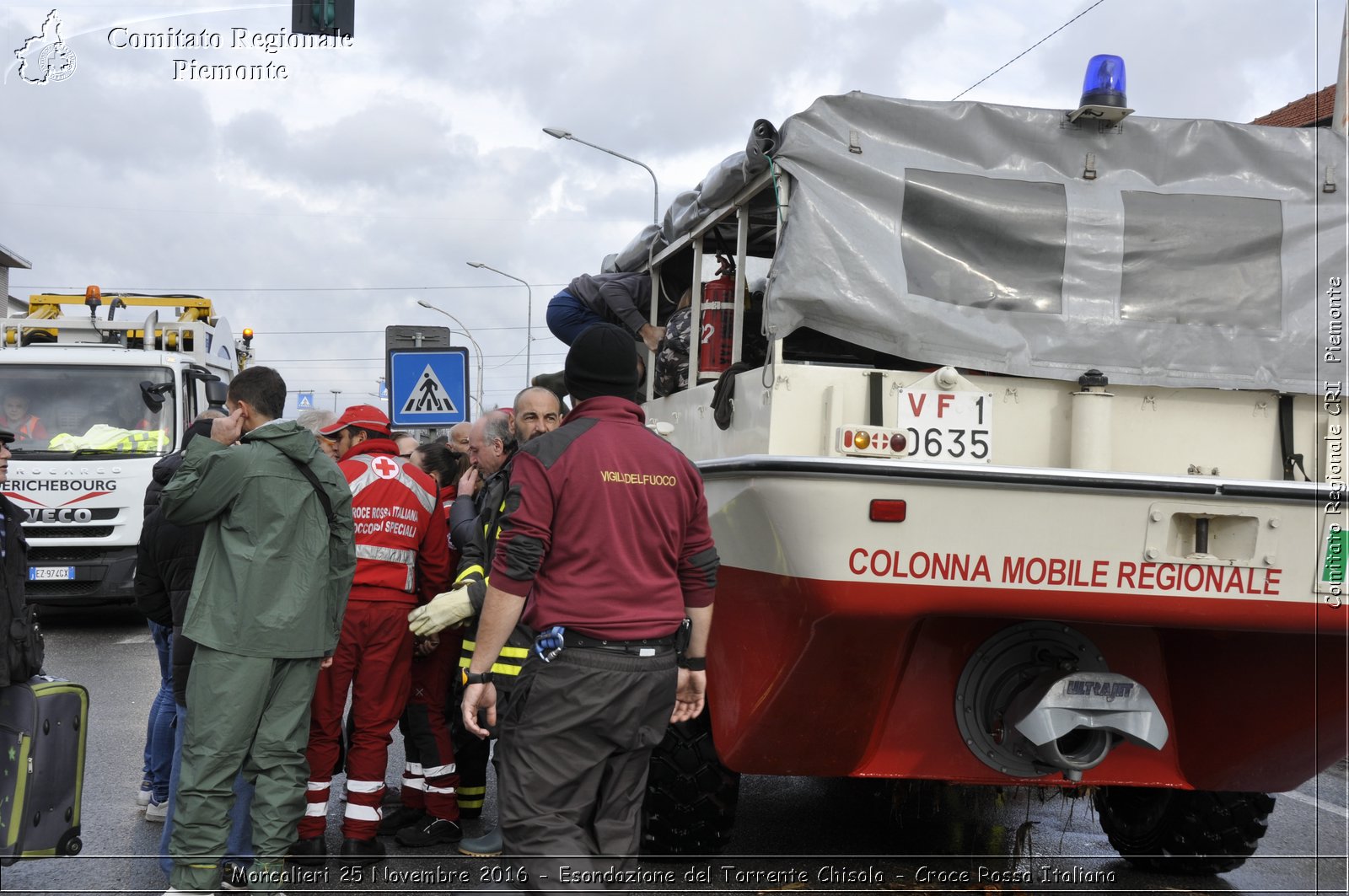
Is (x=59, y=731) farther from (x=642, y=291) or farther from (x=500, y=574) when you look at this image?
(x=642, y=291)

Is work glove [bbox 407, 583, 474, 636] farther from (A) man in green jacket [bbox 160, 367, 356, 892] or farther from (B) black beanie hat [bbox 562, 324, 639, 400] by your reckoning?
(B) black beanie hat [bbox 562, 324, 639, 400]

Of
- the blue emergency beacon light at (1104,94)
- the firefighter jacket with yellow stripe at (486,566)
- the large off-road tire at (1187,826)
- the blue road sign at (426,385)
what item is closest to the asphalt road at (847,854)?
the large off-road tire at (1187,826)

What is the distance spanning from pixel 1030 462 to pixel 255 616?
265 centimetres

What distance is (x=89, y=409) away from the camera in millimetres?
11977

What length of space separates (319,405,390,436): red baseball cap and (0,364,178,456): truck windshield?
7.24 m

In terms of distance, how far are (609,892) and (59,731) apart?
2161 millimetres

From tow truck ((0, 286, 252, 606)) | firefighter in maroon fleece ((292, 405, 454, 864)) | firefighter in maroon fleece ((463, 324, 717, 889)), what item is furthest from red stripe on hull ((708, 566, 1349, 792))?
tow truck ((0, 286, 252, 606))

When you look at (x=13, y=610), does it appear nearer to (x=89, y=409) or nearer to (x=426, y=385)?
(x=426, y=385)

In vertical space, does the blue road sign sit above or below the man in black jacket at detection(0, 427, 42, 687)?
above

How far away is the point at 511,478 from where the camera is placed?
3.51m

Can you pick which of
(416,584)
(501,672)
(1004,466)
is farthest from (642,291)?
(501,672)

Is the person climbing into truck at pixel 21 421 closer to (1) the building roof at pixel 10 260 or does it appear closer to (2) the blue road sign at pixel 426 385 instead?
A: (2) the blue road sign at pixel 426 385

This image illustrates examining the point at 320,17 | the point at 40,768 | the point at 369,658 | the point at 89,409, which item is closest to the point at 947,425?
the point at 369,658

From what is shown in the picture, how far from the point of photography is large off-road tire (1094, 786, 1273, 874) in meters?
5.13
